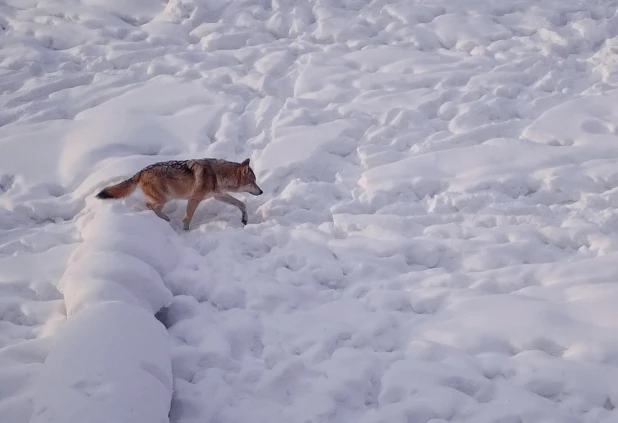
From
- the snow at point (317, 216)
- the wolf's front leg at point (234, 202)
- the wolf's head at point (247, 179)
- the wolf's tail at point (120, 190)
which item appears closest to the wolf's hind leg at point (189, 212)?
the snow at point (317, 216)

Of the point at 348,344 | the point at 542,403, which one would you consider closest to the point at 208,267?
the point at 348,344

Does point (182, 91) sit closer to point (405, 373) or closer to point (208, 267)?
point (208, 267)

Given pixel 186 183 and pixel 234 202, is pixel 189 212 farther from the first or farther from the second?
pixel 234 202

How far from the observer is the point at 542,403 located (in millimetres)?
4141

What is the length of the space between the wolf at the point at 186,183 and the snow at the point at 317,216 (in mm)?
185

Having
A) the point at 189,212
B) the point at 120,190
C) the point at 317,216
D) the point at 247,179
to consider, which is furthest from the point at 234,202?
the point at 120,190

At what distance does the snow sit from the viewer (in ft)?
14.0

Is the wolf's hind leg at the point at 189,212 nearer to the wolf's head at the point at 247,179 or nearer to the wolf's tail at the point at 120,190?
the wolf's head at the point at 247,179

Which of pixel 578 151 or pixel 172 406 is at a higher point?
pixel 578 151

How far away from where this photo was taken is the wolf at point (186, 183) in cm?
632

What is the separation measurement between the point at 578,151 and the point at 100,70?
23.1 feet

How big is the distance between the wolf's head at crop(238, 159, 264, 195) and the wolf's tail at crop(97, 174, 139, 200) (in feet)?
3.75

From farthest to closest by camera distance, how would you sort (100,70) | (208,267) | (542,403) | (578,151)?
1. (100,70)
2. (578,151)
3. (208,267)
4. (542,403)

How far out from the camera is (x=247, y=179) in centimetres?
654
